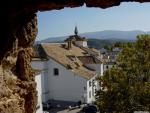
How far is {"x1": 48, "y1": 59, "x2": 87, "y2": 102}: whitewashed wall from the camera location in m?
52.5

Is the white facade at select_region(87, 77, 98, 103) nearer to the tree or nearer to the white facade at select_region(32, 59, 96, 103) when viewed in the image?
the white facade at select_region(32, 59, 96, 103)

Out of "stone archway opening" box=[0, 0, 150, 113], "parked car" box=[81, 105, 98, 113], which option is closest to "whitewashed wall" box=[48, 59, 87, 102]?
"parked car" box=[81, 105, 98, 113]

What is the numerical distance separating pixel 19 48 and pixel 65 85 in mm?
47322

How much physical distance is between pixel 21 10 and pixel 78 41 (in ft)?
233

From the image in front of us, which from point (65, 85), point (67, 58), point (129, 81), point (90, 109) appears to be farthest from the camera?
point (67, 58)

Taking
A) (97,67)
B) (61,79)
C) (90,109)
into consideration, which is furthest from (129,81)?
(97,67)

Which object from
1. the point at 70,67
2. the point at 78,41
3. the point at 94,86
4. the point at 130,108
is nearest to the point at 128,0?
the point at 130,108

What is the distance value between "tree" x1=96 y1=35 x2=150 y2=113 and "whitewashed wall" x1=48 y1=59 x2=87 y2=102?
2195 cm

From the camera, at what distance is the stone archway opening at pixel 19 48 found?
526 cm

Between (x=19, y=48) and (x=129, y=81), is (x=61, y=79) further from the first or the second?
(x=19, y=48)

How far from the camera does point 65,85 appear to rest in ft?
174

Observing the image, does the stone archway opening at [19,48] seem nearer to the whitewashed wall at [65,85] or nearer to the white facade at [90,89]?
the whitewashed wall at [65,85]

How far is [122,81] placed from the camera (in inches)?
1149

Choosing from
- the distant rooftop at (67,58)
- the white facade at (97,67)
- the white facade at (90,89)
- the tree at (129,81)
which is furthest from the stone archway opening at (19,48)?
the white facade at (97,67)
